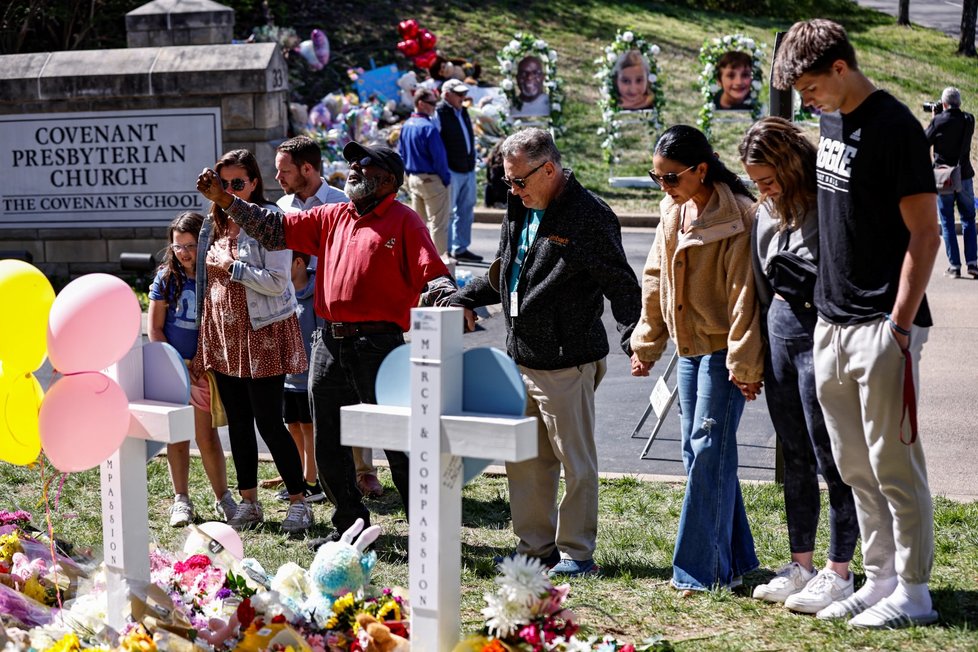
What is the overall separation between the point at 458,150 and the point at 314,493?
23.3 ft

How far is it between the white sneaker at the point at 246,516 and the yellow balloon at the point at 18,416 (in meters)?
2.12

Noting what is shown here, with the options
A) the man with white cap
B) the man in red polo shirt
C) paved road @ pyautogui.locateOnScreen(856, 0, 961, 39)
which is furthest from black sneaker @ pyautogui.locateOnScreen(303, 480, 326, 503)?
paved road @ pyautogui.locateOnScreen(856, 0, 961, 39)

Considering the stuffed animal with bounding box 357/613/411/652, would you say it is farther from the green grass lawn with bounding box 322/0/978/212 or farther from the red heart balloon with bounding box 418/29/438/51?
the red heart balloon with bounding box 418/29/438/51

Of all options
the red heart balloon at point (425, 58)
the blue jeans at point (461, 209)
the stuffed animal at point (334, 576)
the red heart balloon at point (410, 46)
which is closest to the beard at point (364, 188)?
the stuffed animal at point (334, 576)

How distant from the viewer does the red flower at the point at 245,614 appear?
350 centimetres

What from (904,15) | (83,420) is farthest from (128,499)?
(904,15)

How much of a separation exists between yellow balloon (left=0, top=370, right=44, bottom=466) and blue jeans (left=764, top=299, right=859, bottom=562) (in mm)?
2540

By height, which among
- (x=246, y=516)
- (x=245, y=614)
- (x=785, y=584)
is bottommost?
(x=246, y=516)

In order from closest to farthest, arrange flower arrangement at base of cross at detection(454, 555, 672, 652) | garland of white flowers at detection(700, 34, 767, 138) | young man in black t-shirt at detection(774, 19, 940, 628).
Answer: flower arrangement at base of cross at detection(454, 555, 672, 652), young man in black t-shirt at detection(774, 19, 940, 628), garland of white flowers at detection(700, 34, 767, 138)

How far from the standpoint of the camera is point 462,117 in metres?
13.0

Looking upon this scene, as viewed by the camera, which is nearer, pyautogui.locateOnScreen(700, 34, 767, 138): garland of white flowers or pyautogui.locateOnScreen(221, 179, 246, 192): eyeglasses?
pyautogui.locateOnScreen(221, 179, 246, 192): eyeglasses

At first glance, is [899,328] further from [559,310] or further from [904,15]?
[904,15]

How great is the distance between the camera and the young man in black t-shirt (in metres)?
3.85

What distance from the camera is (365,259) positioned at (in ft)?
16.7
